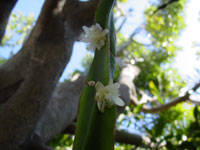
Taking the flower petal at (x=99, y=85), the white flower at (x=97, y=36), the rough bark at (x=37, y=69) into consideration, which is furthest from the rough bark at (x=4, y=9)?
the flower petal at (x=99, y=85)

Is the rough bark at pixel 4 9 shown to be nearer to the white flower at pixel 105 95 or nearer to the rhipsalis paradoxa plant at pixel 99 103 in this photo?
the rhipsalis paradoxa plant at pixel 99 103

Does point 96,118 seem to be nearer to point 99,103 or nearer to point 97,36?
point 99,103

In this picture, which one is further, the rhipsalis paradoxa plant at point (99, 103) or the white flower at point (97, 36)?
the white flower at point (97, 36)

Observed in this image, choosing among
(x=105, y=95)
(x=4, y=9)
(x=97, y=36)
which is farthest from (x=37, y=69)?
(x=105, y=95)

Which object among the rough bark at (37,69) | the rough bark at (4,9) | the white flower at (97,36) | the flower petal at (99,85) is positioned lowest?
the rough bark at (37,69)

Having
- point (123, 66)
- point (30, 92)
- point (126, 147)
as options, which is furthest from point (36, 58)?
point (123, 66)

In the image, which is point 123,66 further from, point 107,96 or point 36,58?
point 107,96

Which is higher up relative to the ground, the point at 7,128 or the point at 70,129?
the point at 7,128
